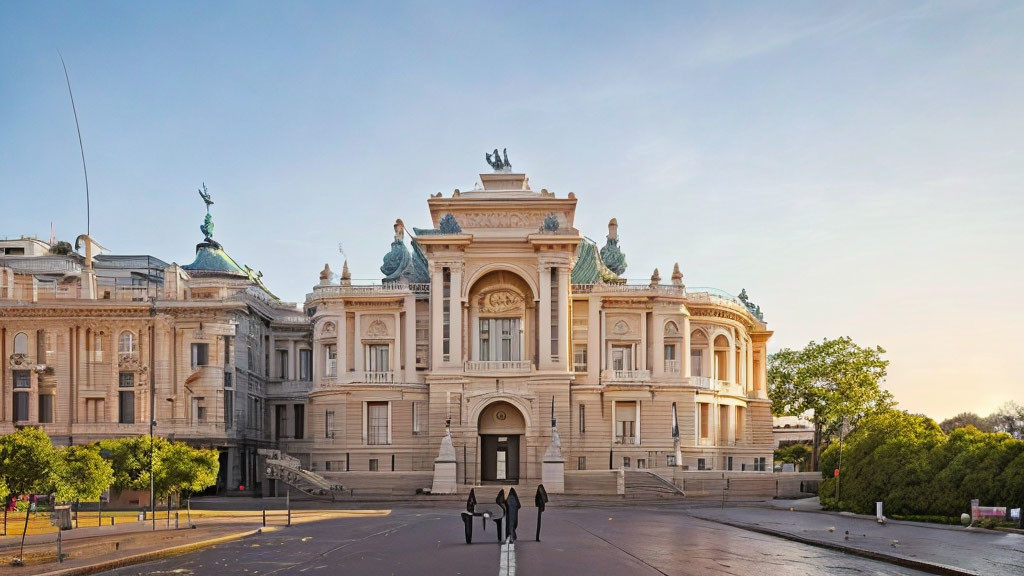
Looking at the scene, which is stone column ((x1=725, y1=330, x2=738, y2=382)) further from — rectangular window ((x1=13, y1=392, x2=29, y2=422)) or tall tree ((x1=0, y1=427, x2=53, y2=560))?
tall tree ((x1=0, y1=427, x2=53, y2=560))

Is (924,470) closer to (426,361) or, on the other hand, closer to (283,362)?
(426,361)

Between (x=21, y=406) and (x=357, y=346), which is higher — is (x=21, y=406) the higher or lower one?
the lower one

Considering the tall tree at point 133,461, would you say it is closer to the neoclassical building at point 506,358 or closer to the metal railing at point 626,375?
the neoclassical building at point 506,358

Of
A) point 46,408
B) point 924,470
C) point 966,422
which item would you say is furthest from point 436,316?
point 966,422

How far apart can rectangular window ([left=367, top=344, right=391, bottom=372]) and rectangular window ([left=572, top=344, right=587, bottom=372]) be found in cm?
1290

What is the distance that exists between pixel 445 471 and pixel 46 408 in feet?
85.4

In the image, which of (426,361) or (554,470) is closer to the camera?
(554,470)

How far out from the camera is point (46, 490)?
37281mm

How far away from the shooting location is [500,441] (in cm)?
7162

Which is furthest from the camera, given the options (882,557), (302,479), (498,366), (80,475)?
(498,366)

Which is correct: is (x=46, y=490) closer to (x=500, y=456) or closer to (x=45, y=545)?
(x=45, y=545)

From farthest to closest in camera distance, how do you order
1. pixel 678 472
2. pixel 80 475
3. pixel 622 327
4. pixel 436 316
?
pixel 622 327, pixel 436 316, pixel 678 472, pixel 80 475

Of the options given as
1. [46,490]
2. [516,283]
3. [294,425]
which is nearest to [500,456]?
[516,283]

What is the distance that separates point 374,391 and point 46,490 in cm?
3617
